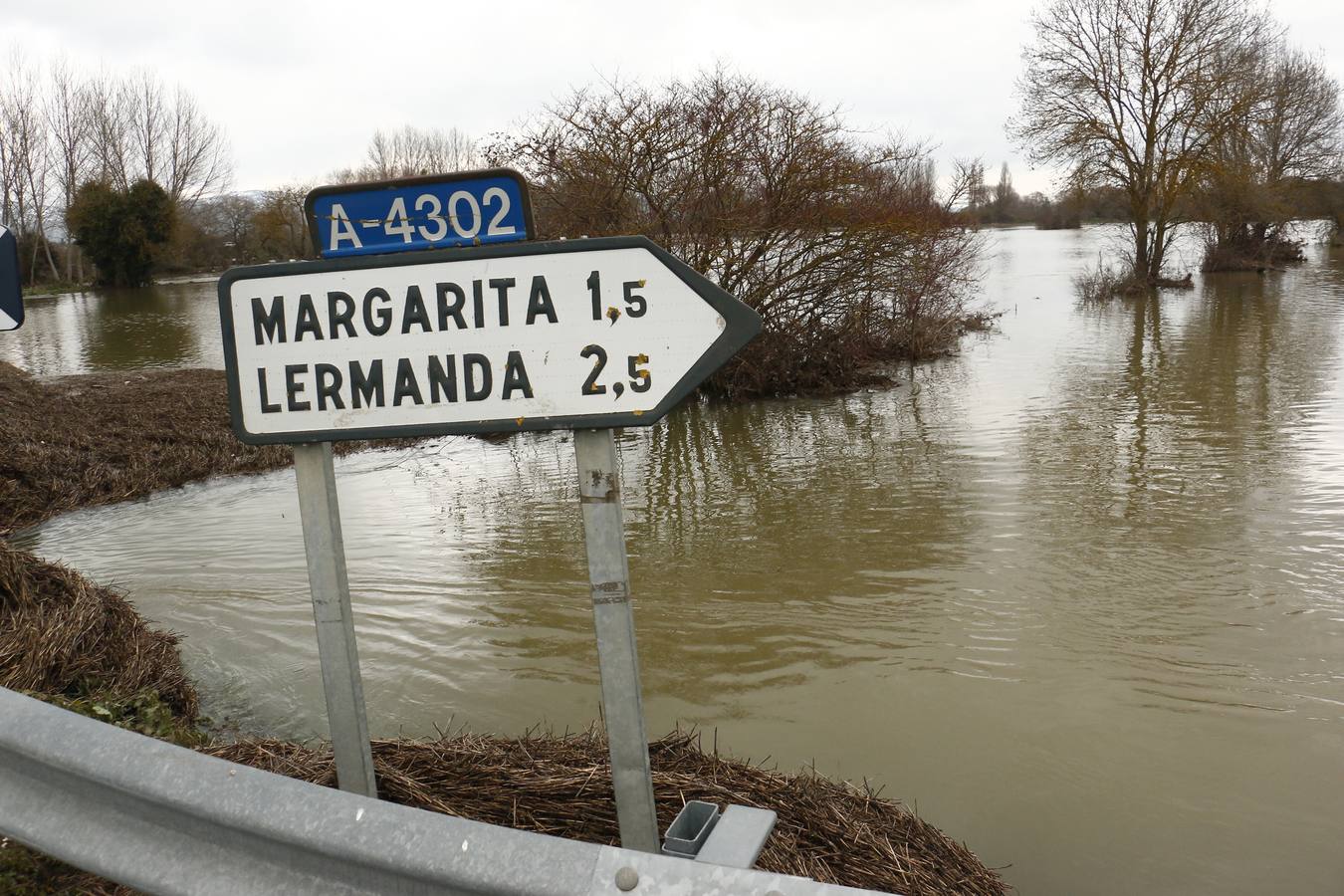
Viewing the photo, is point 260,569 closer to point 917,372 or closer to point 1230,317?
point 917,372

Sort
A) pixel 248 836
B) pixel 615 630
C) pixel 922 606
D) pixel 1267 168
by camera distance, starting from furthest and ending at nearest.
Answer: pixel 1267 168
pixel 922 606
pixel 615 630
pixel 248 836

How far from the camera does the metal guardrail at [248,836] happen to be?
4.83 feet

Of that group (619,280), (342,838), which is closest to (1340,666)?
(619,280)

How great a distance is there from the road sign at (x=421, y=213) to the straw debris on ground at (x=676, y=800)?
151 cm

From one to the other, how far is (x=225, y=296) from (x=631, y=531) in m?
6.06

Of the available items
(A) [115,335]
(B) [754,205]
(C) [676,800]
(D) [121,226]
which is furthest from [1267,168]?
(D) [121,226]

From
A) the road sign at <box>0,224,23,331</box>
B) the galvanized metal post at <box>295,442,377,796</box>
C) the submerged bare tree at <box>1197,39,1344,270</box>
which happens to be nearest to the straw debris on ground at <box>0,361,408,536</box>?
the road sign at <box>0,224,23,331</box>

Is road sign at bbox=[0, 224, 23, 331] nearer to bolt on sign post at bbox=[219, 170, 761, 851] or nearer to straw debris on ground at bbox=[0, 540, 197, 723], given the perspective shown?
straw debris on ground at bbox=[0, 540, 197, 723]

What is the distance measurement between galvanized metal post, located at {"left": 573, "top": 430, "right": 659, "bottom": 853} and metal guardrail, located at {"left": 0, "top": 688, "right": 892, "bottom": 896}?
775 millimetres

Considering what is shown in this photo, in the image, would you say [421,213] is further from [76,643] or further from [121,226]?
[121,226]

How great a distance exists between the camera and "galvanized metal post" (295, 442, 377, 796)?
2.50 m

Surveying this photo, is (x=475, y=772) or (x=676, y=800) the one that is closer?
(x=676, y=800)

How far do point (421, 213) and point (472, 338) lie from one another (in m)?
0.32

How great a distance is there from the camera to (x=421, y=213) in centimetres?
239
